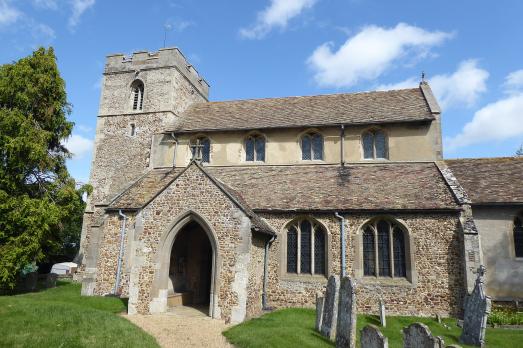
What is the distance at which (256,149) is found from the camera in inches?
794

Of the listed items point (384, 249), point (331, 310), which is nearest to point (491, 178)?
point (384, 249)

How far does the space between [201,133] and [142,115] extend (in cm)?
505

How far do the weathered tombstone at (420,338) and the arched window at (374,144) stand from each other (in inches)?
479

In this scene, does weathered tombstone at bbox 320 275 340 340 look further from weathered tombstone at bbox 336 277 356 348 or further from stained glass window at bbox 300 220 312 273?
stained glass window at bbox 300 220 312 273

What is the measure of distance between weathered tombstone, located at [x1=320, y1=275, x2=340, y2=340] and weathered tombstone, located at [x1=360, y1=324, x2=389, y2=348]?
2.76 metres

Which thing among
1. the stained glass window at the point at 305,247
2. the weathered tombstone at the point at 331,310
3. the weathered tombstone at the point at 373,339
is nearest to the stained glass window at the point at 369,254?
the stained glass window at the point at 305,247

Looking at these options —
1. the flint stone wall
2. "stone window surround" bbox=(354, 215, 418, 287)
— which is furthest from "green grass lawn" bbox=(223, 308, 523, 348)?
"stone window surround" bbox=(354, 215, 418, 287)

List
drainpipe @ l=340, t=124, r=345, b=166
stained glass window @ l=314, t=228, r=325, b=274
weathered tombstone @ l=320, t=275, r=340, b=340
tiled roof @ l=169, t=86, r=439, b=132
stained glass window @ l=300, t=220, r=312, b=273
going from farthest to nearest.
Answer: tiled roof @ l=169, t=86, r=439, b=132 < drainpipe @ l=340, t=124, r=345, b=166 < stained glass window @ l=300, t=220, r=312, b=273 < stained glass window @ l=314, t=228, r=325, b=274 < weathered tombstone @ l=320, t=275, r=340, b=340

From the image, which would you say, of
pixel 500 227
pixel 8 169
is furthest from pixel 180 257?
pixel 500 227

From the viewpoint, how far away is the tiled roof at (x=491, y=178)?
1600 centimetres

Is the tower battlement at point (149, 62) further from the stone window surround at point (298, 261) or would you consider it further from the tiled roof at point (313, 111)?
the stone window surround at point (298, 261)

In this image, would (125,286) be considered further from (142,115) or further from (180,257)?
(142,115)

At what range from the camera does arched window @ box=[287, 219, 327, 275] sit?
1538 centimetres

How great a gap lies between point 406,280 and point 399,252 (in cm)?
108
